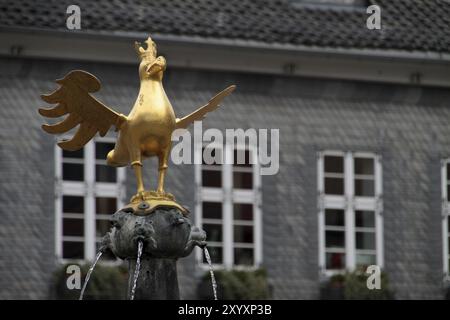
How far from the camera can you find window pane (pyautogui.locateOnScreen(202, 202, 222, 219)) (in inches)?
1416

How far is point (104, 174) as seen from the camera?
1394 inches

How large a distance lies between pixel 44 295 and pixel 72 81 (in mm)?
11544

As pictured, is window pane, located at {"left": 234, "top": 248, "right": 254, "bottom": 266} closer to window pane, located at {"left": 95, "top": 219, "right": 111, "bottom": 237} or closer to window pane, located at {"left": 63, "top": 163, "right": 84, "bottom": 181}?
window pane, located at {"left": 95, "top": 219, "right": 111, "bottom": 237}

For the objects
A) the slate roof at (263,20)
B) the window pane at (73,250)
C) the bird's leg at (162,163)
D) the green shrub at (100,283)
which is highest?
the slate roof at (263,20)

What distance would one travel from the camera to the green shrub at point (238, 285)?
115 ft

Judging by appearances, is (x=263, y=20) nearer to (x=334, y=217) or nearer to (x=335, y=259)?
(x=334, y=217)

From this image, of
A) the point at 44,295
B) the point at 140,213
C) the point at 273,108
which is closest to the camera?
the point at 140,213

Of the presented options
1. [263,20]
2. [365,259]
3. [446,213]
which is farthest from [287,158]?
[446,213]

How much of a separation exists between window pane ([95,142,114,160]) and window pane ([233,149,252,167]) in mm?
1841

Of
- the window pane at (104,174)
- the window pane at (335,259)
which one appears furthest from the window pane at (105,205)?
the window pane at (335,259)

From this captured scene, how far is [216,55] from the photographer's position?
36.1 m

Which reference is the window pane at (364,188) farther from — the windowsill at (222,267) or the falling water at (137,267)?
the falling water at (137,267)

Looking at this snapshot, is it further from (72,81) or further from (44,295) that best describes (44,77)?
(72,81)
